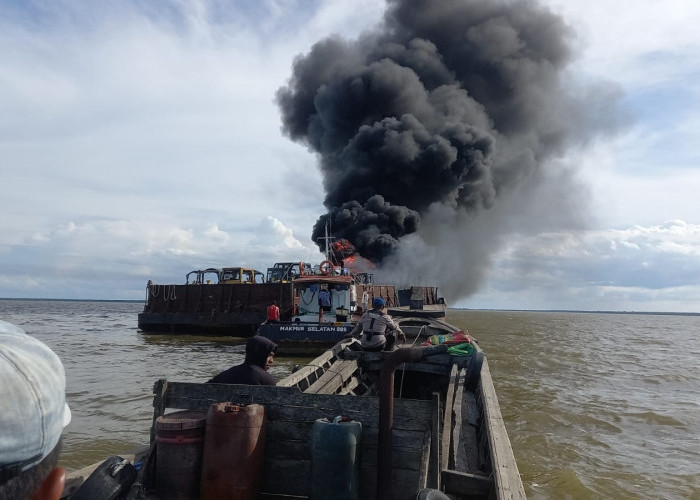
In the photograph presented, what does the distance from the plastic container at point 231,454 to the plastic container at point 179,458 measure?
0.42 ft

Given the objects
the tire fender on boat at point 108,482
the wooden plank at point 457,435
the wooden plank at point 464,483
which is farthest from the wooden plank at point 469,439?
the tire fender on boat at point 108,482

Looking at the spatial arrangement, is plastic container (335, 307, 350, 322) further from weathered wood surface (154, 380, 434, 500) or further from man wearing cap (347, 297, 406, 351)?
weathered wood surface (154, 380, 434, 500)

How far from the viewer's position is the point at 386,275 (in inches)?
1791

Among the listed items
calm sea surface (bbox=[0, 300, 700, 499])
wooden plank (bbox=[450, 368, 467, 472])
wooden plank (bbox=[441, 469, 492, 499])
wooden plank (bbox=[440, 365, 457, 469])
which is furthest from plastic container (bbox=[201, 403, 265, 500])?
wooden plank (bbox=[450, 368, 467, 472])

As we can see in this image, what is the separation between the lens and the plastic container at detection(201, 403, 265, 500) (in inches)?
156

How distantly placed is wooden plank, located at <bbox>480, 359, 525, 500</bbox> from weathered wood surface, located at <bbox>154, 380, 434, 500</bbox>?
2.41 ft

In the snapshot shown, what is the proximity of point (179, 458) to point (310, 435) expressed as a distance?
3.40 feet

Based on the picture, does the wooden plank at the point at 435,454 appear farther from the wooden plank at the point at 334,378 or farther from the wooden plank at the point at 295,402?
the wooden plank at the point at 334,378

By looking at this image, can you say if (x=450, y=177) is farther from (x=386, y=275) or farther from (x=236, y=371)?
(x=236, y=371)

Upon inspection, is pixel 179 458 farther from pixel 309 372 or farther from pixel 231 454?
pixel 309 372

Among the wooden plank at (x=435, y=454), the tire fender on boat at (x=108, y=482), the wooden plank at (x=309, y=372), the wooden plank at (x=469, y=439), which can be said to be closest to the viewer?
the tire fender on boat at (x=108, y=482)

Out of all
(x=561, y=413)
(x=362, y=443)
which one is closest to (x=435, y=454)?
(x=362, y=443)

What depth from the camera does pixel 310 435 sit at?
4.34 meters

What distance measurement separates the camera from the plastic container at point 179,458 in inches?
159
